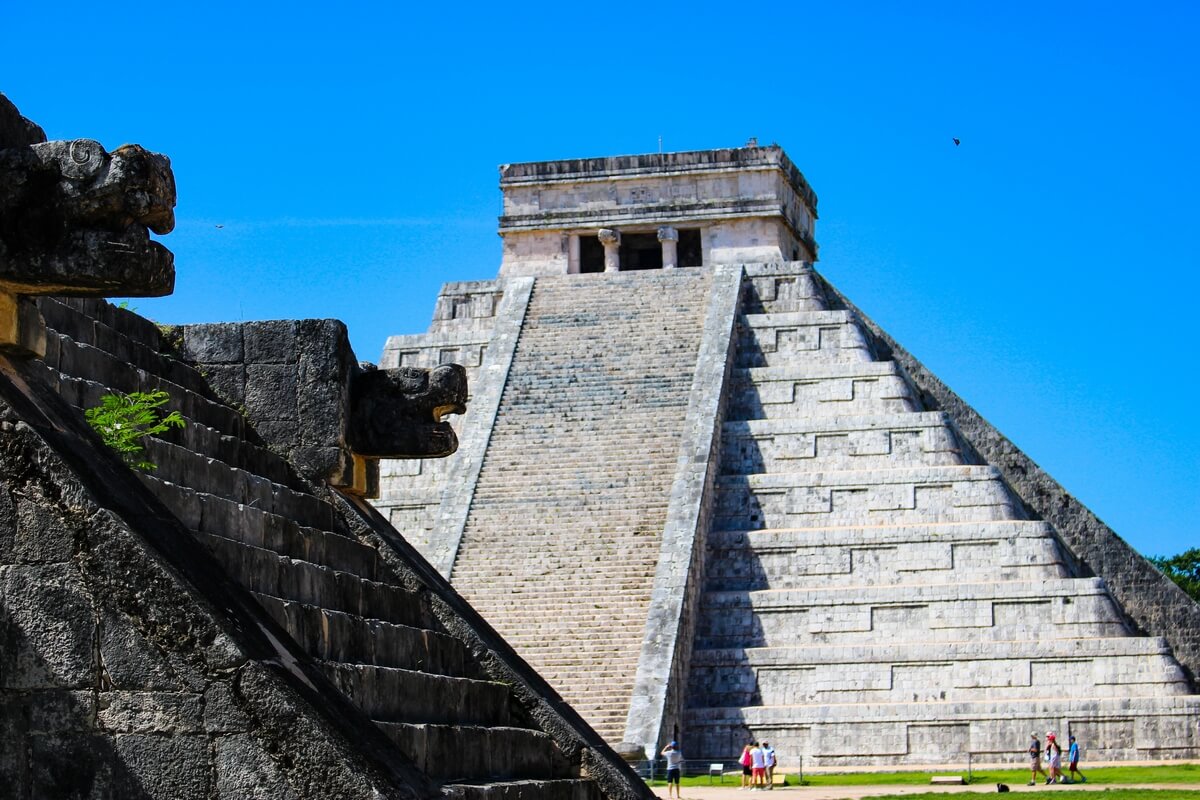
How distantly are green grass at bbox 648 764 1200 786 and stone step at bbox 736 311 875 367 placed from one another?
8.16m

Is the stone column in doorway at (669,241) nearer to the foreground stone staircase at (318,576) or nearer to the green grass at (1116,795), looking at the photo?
the green grass at (1116,795)

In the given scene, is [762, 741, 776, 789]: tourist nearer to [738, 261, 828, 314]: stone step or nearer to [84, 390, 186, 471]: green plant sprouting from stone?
[738, 261, 828, 314]: stone step

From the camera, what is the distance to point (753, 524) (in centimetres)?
2698

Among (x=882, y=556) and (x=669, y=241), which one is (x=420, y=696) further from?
(x=669, y=241)

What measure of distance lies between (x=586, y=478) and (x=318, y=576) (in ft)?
60.5

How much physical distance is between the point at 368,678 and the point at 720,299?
23.2 meters

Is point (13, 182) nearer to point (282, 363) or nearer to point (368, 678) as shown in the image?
point (368, 678)

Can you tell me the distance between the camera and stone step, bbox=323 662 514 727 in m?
7.84

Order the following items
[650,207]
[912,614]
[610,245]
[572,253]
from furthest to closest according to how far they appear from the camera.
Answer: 1. [572,253]
2. [610,245]
3. [650,207]
4. [912,614]

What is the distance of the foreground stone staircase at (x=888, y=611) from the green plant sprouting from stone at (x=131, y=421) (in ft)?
51.5

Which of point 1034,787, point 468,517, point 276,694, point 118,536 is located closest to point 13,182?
point 118,536

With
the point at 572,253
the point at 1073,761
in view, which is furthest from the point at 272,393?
the point at 572,253

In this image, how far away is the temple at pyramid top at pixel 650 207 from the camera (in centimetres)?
3275

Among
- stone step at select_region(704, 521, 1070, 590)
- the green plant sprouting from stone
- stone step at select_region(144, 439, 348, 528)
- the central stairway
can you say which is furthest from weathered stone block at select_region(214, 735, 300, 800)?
stone step at select_region(704, 521, 1070, 590)
